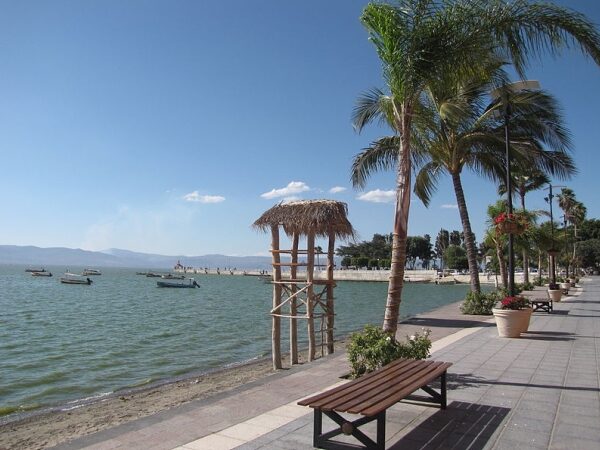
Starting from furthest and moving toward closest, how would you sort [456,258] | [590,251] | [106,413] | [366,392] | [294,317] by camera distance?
1. [456,258]
2. [590,251]
3. [294,317]
4. [106,413]
5. [366,392]

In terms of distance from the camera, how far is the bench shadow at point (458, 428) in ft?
15.7

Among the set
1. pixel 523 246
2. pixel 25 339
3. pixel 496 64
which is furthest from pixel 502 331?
pixel 523 246

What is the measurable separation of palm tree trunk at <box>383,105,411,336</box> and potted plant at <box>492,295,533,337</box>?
5654 millimetres

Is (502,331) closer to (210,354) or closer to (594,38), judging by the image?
(594,38)

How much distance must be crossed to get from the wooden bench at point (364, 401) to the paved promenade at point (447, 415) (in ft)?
1.61

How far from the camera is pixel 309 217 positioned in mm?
11992

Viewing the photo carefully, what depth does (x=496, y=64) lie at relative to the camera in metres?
8.96

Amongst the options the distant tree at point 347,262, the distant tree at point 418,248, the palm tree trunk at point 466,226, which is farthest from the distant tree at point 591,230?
the palm tree trunk at point 466,226

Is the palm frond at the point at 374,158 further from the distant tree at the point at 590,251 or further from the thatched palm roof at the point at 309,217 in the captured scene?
the distant tree at the point at 590,251

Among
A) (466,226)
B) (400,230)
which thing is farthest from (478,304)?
(400,230)

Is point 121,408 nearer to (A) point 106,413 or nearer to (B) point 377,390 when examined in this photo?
(A) point 106,413

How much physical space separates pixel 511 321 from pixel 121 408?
8.72 meters

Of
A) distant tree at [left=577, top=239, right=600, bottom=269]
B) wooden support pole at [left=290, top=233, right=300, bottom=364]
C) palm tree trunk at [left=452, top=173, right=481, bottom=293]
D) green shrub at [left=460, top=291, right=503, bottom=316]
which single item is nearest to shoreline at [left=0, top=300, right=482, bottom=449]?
wooden support pole at [left=290, top=233, right=300, bottom=364]

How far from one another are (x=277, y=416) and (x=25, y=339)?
16648 mm
